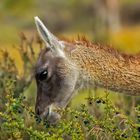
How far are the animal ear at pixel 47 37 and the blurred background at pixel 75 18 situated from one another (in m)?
17.7

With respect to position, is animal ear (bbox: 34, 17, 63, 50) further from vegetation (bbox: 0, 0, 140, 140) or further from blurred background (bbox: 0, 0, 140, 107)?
blurred background (bbox: 0, 0, 140, 107)

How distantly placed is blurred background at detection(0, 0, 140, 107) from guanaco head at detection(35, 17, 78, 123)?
57.6ft

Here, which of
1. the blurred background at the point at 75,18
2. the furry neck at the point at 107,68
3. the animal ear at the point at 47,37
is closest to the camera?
the animal ear at the point at 47,37

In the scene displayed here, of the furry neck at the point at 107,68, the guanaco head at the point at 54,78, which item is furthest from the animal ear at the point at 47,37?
the furry neck at the point at 107,68

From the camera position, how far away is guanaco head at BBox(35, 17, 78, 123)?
8617 mm

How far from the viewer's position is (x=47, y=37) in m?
8.48

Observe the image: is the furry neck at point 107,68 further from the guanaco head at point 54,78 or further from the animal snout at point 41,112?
the animal snout at point 41,112

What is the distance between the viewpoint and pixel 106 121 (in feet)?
Answer: 23.8

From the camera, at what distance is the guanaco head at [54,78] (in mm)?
8617

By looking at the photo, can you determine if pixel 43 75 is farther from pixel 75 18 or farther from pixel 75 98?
pixel 75 18

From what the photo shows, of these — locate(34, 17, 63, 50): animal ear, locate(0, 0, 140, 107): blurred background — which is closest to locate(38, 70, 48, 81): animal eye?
locate(34, 17, 63, 50): animal ear

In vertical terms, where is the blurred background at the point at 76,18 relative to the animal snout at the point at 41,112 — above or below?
above

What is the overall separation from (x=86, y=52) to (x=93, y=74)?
→ 0.83 ft

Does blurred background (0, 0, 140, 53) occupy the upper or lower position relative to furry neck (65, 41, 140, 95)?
upper
